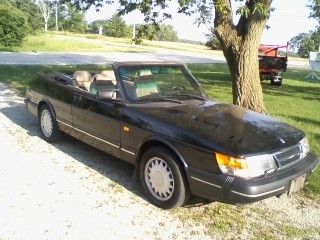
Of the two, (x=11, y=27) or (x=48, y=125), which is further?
(x=11, y=27)

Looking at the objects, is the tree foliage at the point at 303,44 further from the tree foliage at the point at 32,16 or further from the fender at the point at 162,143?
the fender at the point at 162,143

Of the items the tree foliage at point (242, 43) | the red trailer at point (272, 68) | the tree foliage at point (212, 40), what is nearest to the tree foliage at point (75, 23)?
the tree foliage at point (212, 40)

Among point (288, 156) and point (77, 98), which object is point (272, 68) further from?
point (288, 156)

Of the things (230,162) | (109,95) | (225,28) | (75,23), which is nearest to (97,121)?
(109,95)

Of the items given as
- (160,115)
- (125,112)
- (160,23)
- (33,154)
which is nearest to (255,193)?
(160,115)

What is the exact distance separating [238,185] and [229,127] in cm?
80

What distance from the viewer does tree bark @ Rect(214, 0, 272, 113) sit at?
7727 mm

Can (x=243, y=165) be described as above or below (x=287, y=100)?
above

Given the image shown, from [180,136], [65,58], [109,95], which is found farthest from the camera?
[65,58]

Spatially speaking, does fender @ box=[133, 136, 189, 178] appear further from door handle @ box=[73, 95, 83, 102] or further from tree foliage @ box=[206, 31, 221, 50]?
tree foliage @ box=[206, 31, 221, 50]

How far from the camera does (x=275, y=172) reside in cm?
390

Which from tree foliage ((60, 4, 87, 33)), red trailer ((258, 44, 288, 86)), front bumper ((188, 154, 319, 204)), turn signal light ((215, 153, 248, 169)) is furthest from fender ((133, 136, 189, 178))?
tree foliage ((60, 4, 87, 33))

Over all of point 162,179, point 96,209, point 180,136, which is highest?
point 180,136

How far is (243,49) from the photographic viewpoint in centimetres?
781
